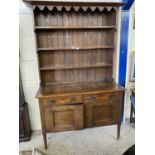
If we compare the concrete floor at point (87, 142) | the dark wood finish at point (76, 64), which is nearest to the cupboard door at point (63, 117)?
the dark wood finish at point (76, 64)

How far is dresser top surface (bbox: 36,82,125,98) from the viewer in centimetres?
199

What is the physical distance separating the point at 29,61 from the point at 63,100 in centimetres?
88

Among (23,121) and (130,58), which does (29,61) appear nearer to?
(23,121)

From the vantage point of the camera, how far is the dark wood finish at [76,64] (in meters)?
1.98

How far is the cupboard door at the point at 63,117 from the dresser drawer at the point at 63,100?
6 centimetres

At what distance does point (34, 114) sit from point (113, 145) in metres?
1.41

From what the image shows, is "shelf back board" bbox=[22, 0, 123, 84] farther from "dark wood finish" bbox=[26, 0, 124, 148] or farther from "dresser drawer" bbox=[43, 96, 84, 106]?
"dresser drawer" bbox=[43, 96, 84, 106]

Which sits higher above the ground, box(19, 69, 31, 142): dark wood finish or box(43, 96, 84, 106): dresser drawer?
box(43, 96, 84, 106): dresser drawer

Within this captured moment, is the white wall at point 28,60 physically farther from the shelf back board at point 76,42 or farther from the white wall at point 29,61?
the shelf back board at point 76,42

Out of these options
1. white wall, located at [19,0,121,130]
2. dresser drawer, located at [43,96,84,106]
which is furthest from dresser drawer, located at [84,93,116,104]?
white wall, located at [19,0,121,130]

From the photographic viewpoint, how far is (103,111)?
7.04 feet

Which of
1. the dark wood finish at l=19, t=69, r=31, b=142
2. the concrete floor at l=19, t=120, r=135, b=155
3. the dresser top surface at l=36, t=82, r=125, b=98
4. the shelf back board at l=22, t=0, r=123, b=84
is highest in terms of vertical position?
the shelf back board at l=22, t=0, r=123, b=84
